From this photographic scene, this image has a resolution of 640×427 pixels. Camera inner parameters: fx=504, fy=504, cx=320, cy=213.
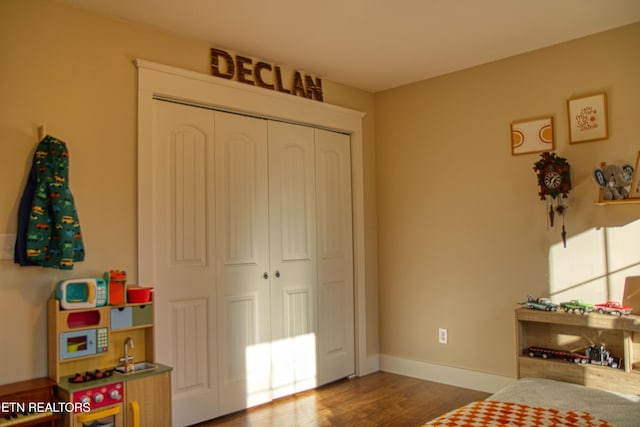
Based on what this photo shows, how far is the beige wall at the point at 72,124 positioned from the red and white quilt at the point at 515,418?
2.02 meters

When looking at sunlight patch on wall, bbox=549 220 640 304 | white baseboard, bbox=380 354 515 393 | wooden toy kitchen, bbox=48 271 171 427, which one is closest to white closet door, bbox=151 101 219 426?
wooden toy kitchen, bbox=48 271 171 427

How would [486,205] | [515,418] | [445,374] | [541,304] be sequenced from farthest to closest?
[445,374]
[486,205]
[541,304]
[515,418]

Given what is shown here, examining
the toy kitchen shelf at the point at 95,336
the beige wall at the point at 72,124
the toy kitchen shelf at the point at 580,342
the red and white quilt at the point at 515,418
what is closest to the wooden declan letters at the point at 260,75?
the beige wall at the point at 72,124

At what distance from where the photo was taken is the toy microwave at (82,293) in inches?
102

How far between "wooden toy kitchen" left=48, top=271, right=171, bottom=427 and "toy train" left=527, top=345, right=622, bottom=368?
7.72 feet

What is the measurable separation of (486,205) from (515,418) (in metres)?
2.23

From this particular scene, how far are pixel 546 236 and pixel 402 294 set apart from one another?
1.36m

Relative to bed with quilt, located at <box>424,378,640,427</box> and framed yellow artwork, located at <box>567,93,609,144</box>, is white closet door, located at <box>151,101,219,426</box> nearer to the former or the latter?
bed with quilt, located at <box>424,378,640,427</box>

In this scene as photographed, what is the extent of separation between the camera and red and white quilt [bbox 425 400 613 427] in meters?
1.92

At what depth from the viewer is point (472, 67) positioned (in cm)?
406

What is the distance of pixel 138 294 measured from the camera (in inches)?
111

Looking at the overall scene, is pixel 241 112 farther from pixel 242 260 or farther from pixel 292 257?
pixel 292 257

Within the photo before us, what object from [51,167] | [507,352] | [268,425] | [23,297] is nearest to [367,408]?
[268,425]

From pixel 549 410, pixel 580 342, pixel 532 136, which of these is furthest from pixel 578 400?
pixel 532 136
